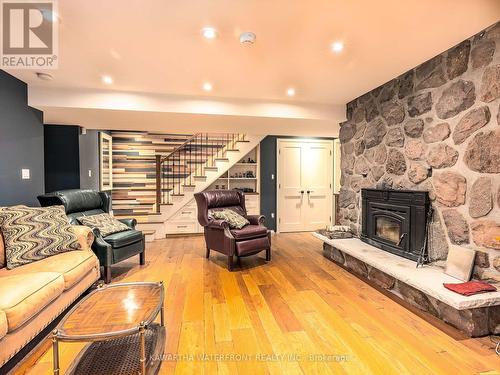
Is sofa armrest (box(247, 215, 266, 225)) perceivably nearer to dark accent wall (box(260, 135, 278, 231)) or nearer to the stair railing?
dark accent wall (box(260, 135, 278, 231))

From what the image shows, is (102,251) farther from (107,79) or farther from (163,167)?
(163,167)

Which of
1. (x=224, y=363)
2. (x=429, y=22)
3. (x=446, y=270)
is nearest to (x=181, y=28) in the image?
(x=429, y=22)

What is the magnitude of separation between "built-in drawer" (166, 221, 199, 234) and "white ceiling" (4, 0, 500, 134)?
9.54 ft

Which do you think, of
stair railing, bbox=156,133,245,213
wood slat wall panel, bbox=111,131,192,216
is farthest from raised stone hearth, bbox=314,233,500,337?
wood slat wall panel, bbox=111,131,192,216

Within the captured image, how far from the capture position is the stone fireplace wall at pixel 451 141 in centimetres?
212

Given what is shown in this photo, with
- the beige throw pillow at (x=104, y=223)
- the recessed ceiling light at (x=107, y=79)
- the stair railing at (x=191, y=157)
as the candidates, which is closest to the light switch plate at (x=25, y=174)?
the beige throw pillow at (x=104, y=223)

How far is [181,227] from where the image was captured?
17.9 ft

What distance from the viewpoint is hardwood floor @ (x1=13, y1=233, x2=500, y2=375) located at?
169cm

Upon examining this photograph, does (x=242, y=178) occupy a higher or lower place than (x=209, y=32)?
lower

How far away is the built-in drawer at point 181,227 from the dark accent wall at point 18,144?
2431 mm

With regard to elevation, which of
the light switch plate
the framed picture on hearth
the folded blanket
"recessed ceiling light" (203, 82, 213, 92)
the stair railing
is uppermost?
"recessed ceiling light" (203, 82, 213, 92)

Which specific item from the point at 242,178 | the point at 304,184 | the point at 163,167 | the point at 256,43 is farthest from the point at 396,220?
the point at 163,167

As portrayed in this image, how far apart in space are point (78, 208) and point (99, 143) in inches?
93.4

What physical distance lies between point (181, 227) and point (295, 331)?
3.86 meters
